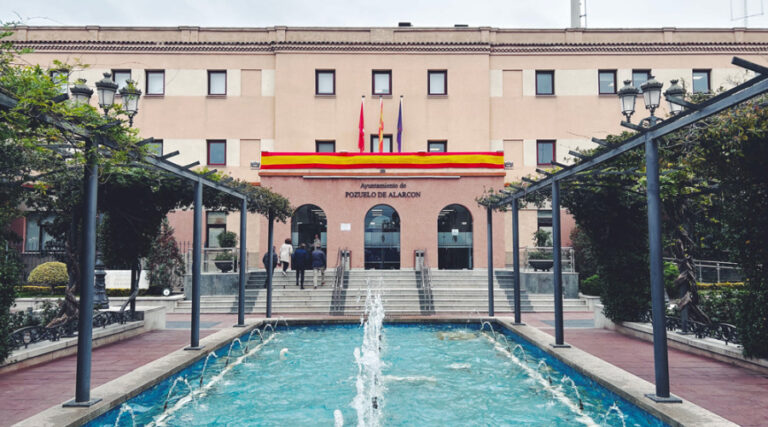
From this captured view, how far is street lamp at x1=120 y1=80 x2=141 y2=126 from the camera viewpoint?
7.89m

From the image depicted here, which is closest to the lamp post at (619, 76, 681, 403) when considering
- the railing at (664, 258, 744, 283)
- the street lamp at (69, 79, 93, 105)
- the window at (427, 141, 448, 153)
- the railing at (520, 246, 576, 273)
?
the street lamp at (69, 79, 93, 105)

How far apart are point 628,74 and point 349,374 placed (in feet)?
71.1

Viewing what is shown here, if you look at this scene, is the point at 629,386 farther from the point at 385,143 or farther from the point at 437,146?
the point at 385,143

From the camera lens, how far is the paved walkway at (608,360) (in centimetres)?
510

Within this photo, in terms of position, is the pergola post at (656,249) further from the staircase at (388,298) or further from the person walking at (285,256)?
the person walking at (285,256)

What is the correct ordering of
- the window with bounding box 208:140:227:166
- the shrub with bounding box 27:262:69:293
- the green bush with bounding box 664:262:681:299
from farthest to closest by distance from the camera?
the window with bounding box 208:140:227:166 < the shrub with bounding box 27:262:69:293 < the green bush with bounding box 664:262:681:299

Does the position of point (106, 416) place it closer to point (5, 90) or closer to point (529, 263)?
point (5, 90)

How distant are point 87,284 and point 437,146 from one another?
1917cm

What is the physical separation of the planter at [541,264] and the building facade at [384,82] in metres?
4.99

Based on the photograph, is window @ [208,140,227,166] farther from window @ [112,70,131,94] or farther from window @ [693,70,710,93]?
window @ [693,70,710,93]

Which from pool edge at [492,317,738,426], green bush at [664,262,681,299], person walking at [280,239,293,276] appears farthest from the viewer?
person walking at [280,239,293,276]

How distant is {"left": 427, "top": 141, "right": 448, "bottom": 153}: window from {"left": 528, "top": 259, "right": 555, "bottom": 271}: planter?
7514 mm

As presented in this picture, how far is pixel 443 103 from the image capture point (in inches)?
909

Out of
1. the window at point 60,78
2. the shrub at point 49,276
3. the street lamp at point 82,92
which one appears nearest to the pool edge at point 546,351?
the window at point 60,78
